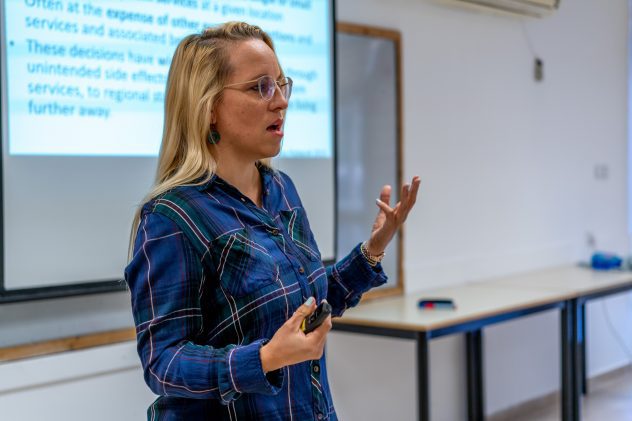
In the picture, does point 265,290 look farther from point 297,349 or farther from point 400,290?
point 400,290

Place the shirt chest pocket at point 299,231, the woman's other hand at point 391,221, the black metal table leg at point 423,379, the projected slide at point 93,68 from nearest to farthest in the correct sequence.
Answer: the shirt chest pocket at point 299,231 → the woman's other hand at point 391,221 → the projected slide at point 93,68 → the black metal table leg at point 423,379

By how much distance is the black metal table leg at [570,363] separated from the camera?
131 inches

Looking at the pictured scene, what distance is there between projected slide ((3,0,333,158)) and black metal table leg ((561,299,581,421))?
6.09ft

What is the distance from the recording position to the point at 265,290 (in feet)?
4.19

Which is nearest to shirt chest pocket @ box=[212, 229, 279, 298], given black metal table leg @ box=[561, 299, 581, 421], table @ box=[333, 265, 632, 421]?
table @ box=[333, 265, 632, 421]

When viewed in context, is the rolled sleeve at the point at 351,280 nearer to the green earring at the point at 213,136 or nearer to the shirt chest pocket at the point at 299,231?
the shirt chest pocket at the point at 299,231

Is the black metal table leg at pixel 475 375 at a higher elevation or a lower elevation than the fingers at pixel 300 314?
lower

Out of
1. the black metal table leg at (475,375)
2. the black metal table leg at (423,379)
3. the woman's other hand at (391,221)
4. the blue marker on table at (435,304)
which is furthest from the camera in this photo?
the black metal table leg at (475,375)

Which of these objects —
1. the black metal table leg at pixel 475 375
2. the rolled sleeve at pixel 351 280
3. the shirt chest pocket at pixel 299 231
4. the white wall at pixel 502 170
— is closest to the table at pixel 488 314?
the black metal table leg at pixel 475 375

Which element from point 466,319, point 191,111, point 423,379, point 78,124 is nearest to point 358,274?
point 191,111

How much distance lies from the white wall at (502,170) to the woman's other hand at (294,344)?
2.01 metres

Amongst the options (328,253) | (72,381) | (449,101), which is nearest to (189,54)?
(72,381)

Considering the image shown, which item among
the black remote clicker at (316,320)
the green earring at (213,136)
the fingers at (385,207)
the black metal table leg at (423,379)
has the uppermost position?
the green earring at (213,136)

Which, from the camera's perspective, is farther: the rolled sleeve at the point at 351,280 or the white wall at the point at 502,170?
the white wall at the point at 502,170
